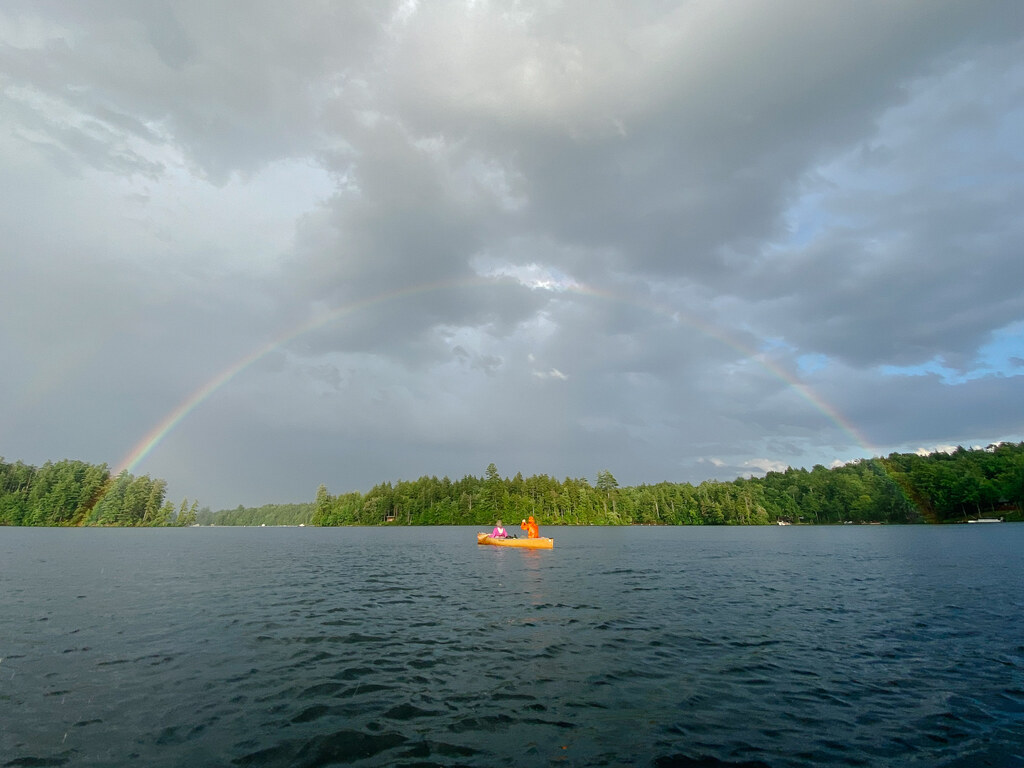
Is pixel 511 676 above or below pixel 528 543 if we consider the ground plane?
above

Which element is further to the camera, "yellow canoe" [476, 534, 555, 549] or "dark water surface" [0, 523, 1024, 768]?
"yellow canoe" [476, 534, 555, 549]

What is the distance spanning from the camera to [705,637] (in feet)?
70.4

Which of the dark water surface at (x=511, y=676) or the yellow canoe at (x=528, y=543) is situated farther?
the yellow canoe at (x=528, y=543)

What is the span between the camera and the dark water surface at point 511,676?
11.1 metres

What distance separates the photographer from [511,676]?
52.4ft

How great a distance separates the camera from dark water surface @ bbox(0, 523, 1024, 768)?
11125 mm

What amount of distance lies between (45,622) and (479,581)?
25.9 m

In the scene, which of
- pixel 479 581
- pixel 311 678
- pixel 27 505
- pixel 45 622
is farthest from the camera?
pixel 27 505

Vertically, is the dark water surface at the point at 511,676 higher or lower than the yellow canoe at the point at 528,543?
higher

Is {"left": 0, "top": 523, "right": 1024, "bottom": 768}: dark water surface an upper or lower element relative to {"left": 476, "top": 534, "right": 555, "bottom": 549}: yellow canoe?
upper

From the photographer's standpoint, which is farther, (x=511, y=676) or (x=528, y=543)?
(x=528, y=543)

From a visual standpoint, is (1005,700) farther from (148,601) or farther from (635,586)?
(148,601)

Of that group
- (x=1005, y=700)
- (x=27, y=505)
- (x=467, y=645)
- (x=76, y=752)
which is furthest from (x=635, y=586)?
(x=27, y=505)

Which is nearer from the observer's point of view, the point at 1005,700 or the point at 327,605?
the point at 1005,700
